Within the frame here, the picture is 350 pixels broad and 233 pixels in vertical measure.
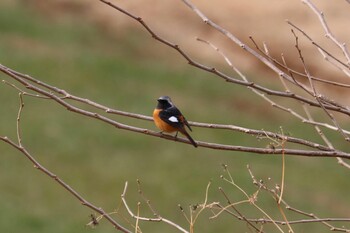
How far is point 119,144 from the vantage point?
18.7 meters

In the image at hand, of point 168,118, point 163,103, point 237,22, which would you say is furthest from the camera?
point 237,22

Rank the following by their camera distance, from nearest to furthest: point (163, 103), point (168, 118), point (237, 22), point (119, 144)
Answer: point (168, 118), point (163, 103), point (119, 144), point (237, 22)

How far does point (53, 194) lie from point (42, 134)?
2402mm

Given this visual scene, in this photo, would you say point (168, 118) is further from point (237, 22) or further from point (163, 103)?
point (237, 22)

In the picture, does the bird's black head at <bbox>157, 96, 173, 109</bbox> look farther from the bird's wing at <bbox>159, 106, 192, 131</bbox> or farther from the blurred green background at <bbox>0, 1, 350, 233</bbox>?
the blurred green background at <bbox>0, 1, 350, 233</bbox>

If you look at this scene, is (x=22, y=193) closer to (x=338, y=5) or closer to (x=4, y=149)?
(x=4, y=149)

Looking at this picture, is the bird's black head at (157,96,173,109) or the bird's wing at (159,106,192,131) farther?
the bird's black head at (157,96,173,109)

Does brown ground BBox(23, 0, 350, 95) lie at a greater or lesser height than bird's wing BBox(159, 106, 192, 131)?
lesser

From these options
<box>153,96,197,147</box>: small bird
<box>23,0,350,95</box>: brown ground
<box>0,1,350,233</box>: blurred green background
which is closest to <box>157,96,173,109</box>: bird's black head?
<box>153,96,197,147</box>: small bird

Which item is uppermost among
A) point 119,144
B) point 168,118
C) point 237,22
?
point 168,118

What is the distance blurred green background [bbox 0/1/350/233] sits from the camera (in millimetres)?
15945

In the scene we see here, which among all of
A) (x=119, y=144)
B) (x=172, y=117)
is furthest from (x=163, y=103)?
(x=119, y=144)

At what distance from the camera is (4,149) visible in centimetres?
1750

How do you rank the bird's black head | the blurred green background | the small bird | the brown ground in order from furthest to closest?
the brown ground
the blurred green background
the bird's black head
the small bird
